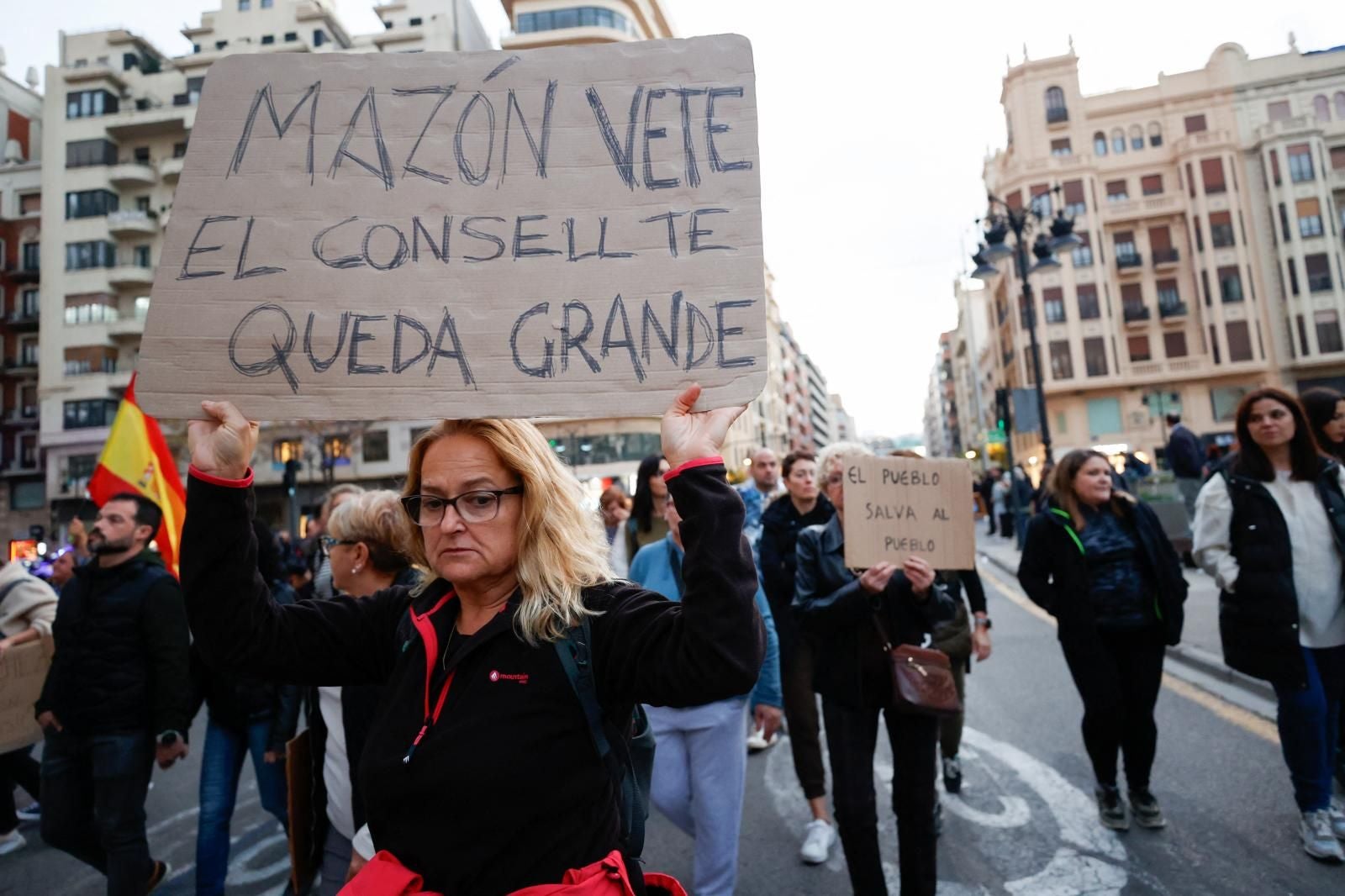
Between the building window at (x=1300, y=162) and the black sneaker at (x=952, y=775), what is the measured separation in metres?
50.8

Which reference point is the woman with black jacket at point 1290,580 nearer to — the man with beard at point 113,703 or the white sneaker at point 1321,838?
the white sneaker at point 1321,838

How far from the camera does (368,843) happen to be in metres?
1.79

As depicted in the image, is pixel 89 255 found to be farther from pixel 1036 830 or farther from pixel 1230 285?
pixel 1230 285

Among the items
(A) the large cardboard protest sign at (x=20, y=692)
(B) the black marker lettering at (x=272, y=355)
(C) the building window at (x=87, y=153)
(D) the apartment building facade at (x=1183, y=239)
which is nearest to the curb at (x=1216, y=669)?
(B) the black marker lettering at (x=272, y=355)

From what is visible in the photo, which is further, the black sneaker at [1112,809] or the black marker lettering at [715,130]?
the black sneaker at [1112,809]

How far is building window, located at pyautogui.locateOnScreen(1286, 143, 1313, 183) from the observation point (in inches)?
1615

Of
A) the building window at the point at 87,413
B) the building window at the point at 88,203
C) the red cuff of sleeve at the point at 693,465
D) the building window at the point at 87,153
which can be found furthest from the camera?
the building window at the point at 87,153

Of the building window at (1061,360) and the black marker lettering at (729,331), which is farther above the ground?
the building window at (1061,360)

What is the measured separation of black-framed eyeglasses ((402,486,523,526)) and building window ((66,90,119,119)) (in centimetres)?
5524

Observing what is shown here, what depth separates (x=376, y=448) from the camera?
144ft

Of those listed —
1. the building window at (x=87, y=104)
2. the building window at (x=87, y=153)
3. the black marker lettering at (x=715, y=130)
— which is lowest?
the black marker lettering at (x=715, y=130)

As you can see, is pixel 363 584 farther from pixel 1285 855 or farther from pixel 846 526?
pixel 1285 855

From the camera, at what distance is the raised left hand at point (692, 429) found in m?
1.59

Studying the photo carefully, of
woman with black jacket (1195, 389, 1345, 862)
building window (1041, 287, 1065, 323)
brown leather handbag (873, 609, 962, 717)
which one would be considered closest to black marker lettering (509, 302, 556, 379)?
brown leather handbag (873, 609, 962, 717)
